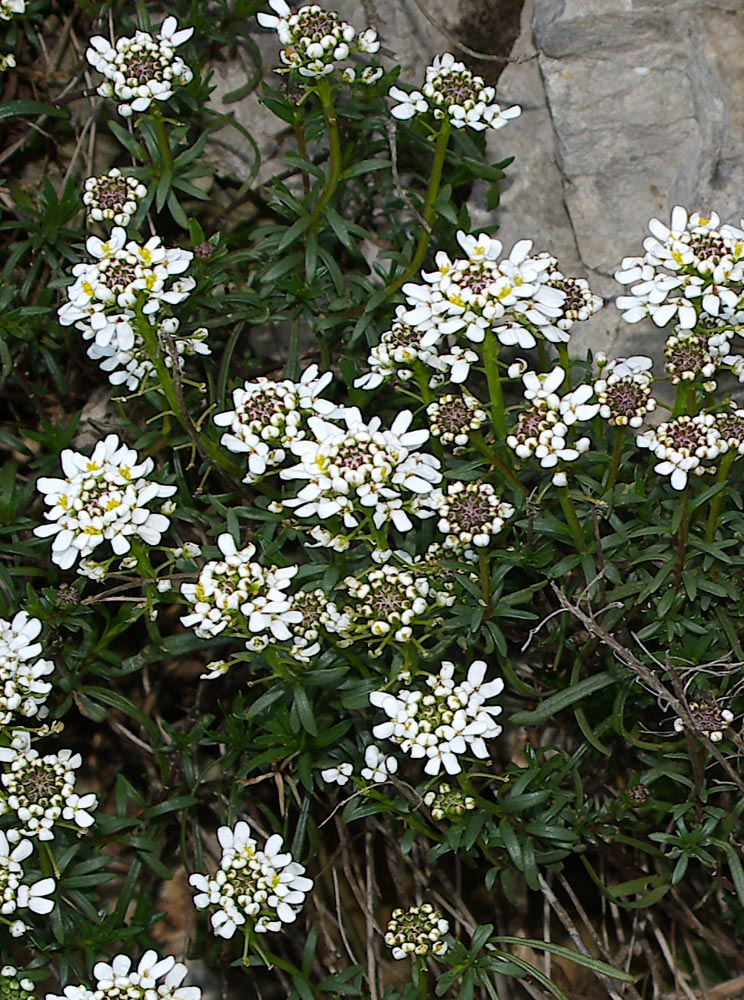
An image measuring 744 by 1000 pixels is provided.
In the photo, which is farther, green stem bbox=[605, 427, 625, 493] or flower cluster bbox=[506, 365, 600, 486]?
green stem bbox=[605, 427, 625, 493]

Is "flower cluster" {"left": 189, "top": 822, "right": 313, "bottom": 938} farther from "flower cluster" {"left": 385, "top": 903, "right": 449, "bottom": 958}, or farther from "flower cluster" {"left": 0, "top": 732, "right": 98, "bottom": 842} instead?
"flower cluster" {"left": 0, "top": 732, "right": 98, "bottom": 842}

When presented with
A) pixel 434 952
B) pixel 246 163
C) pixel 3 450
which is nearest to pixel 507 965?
pixel 434 952

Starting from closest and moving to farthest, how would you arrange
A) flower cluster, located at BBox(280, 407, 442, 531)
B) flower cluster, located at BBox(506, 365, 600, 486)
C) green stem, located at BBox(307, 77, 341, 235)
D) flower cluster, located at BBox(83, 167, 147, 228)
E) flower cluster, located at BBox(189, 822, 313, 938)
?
1. flower cluster, located at BBox(280, 407, 442, 531)
2. flower cluster, located at BBox(506, 365, 600, 486)
3. flower cluster, located at BBox(189, 822, 313, 938)
4. green stem, located at BBox(307, 77, 341, 235)
5. flower cluster, located at BBox(83, 167, 147, 228)

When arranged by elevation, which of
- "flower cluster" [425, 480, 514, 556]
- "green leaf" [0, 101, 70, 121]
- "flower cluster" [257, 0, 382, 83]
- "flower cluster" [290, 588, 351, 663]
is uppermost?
"flower cluster" [257, 0, 382, 83]

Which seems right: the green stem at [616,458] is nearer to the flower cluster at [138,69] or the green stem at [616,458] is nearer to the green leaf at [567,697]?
the green leaf at [567,697]

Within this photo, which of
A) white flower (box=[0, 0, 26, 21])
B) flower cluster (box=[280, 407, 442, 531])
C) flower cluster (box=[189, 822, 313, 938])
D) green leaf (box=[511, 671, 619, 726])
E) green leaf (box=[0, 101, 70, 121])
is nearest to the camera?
flower cluster (box=[280, 407, 442, 531])

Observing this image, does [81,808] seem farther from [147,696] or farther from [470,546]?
[470,546]

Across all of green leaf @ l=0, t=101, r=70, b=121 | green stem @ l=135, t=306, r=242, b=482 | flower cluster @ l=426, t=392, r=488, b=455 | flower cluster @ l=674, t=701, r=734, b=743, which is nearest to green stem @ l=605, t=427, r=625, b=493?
flower cluster @ l=426, t=392, r=488, b=455
